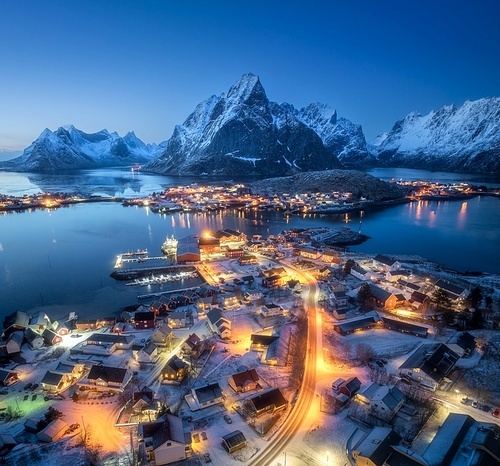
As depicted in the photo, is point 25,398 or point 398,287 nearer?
point 25,398

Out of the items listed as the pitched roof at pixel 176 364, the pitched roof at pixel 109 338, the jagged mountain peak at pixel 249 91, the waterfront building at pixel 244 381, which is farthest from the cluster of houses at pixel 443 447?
the jagged mountain peak at pixel 249 91

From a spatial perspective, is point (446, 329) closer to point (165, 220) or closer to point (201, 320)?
point (201, 320)

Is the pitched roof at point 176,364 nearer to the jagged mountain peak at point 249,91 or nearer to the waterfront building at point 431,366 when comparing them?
the waterfront building at point 431,366

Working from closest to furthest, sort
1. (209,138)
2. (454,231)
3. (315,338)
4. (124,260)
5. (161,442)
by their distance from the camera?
(161,442) → (315,338) → (124,260) → (454,231) → (209,138)

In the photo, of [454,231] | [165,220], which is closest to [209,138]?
[165,220]

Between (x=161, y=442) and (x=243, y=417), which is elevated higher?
(x=161, y=442)

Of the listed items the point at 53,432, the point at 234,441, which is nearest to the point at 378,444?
the point at 234,441

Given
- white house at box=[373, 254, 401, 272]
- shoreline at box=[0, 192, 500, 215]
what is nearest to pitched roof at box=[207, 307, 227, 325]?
white house at box=[373, 254, 401, 272]
